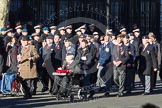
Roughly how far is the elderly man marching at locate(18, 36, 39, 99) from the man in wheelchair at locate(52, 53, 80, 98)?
727mm

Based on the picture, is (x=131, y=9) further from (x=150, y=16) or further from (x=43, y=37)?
(x=43, y=37)

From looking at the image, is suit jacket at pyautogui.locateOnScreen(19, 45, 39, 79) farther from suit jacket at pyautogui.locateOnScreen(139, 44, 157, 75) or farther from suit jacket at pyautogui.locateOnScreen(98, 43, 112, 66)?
suit jacket at pyautogui.locateOnScreen(139, 44, 157, 75)

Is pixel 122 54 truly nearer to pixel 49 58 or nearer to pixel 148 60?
pixel 148 60

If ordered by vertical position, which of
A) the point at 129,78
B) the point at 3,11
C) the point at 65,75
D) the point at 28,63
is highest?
the point at 3,11

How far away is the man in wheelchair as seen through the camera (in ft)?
44.4

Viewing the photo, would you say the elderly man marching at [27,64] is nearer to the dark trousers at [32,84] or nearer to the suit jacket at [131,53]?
the dark trousers at [32,84]

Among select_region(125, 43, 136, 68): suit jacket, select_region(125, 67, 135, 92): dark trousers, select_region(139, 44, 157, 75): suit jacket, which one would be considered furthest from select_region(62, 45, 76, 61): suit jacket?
select_region(139, 44, 157, 75): suit jacket

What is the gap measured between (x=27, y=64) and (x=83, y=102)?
1835 mm

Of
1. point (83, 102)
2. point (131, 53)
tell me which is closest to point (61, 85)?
point (83, 102)

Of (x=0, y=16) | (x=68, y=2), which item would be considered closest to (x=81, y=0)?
(x=68, y=2)

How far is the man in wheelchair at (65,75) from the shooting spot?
533 inches

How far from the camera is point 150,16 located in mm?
24891

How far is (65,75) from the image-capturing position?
13.5 metres

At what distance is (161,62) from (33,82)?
4.14 metres
